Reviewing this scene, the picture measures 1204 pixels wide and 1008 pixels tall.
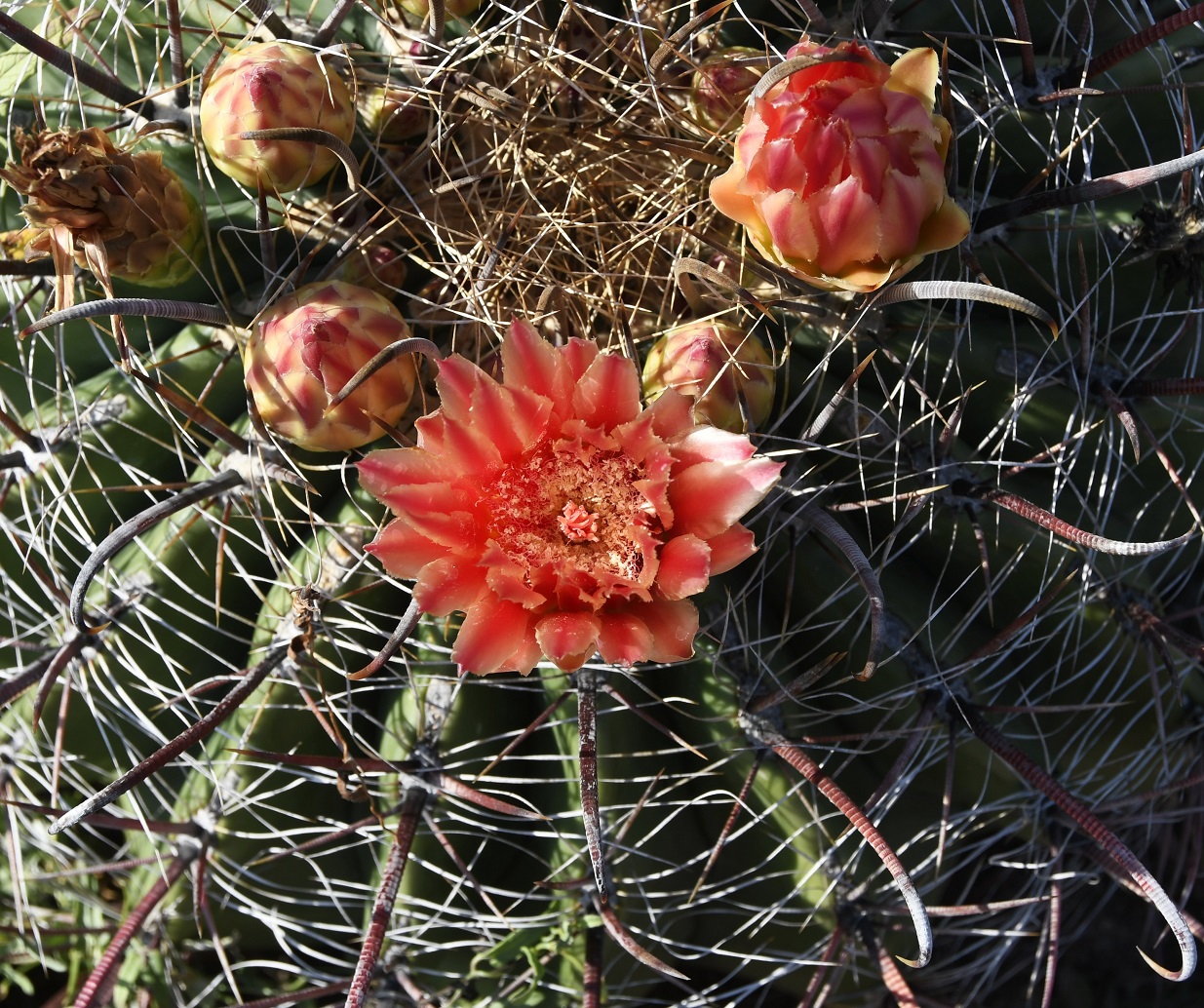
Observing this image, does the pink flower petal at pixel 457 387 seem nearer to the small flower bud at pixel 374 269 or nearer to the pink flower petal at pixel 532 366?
the pink flower petal at pixel 532 366

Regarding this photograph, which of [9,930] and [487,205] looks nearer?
[487,205]

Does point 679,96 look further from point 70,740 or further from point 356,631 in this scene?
point 70,740

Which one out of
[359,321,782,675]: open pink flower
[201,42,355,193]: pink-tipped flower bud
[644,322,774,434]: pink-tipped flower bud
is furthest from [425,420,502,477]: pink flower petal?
[201,42,355,193]: pink-tipped flower bud

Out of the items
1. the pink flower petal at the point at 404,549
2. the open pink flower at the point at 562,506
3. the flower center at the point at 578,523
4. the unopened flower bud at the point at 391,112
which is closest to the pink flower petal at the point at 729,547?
the open pink flower at the point at 562,506

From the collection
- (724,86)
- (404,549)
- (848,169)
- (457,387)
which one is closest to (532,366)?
(457,387)

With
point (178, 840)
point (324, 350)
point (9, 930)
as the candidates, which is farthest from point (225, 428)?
point (9, 930)

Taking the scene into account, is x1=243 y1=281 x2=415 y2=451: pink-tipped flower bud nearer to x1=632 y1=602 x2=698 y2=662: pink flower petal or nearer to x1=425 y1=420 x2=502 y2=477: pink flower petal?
x1=425 y1=420 x2=502 y2=477: pink flower petal

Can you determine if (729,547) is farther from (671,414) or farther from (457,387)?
(457,387)
